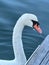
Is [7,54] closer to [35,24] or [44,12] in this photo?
[35,24]

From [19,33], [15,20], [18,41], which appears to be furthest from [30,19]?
[15,20]

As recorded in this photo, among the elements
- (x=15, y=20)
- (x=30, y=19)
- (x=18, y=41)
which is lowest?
(x=15, y=20)

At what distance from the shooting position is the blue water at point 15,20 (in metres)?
5.69

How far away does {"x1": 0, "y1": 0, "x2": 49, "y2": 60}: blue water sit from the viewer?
5.69 meters

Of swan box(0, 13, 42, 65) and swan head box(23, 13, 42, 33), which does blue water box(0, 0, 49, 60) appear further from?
swan head box(23, 13, 42, 33)

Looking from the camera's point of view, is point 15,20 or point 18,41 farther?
point 15,20

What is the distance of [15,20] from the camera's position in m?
6.57

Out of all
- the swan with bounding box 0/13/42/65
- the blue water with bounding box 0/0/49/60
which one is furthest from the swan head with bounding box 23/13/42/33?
the blue water with bounding box 0/0/49/60

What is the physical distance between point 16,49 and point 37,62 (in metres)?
1.48

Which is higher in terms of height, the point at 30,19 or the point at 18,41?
the point at 30,19

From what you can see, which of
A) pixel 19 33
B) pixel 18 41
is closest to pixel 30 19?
pixel 19 33

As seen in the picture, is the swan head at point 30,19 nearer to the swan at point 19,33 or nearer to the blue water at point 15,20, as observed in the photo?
the swan at point 19,33

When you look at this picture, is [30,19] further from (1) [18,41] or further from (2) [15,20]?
(2) [15,20]

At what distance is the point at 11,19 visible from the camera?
21.8 ft
